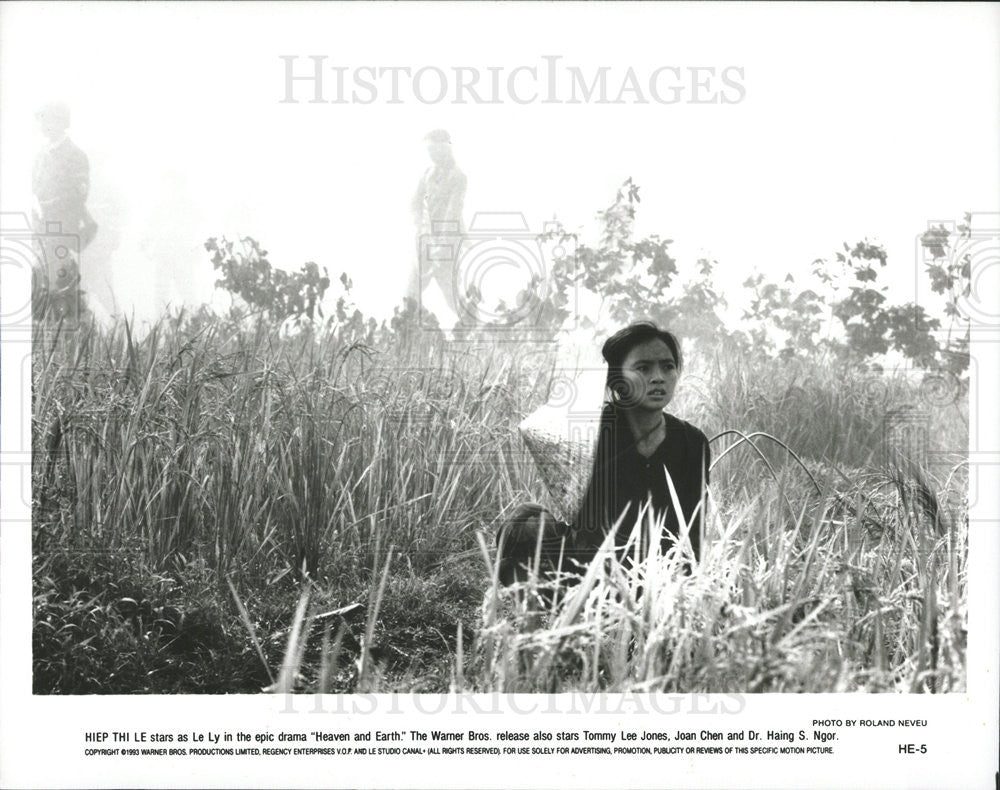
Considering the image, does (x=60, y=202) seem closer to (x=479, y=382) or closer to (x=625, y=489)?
(x=479, y=382)

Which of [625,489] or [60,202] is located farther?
[60,202]

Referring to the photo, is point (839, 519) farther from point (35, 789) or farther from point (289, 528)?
point (35, 789)

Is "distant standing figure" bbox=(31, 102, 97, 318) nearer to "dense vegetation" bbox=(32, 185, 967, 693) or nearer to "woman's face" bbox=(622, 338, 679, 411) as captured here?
"dense vegetation" bbox=(32, 185, 967, 693)

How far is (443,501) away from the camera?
3852 millimetres

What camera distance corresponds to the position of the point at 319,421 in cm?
388

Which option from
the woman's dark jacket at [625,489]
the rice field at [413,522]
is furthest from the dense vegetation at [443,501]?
the woman's dark jacket at [625,489]

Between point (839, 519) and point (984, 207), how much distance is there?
1.39 m

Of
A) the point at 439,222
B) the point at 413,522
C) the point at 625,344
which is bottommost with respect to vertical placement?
the point at 413,522

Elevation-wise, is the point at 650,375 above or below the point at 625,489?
above

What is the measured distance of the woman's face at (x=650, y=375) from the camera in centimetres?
385

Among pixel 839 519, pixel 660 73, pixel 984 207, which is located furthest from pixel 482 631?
pixel 984 207

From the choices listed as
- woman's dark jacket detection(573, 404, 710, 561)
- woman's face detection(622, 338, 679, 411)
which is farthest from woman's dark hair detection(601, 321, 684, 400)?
woman's dark jacket detection(573, 404, 710, 561)

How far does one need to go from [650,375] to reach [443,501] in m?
0.94

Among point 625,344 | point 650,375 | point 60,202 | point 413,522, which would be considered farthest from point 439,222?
point 60,202
